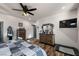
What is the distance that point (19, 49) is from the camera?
1.73 metres

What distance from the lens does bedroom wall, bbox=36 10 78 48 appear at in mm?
1741

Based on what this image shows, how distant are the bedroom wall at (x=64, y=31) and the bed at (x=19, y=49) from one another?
0.41m

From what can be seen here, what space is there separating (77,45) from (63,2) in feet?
2.73

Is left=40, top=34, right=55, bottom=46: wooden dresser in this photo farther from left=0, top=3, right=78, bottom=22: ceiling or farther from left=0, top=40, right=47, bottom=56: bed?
left=0, top=3, right=78, bottom=22: ceiling

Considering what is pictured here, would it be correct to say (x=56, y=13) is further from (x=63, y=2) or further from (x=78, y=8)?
(x=78, y=8)

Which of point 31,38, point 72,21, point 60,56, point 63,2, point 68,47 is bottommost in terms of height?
point 60,56

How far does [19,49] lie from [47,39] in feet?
1.85

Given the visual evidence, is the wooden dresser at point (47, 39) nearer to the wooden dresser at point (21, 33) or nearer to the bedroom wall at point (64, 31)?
the bedroom wall at point (64, 31)

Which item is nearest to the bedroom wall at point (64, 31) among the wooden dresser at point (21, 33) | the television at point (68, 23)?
the television at point (68, 23)

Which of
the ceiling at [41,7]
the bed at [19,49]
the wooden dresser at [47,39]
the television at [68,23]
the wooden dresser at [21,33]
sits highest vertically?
the ceiling at [41,7]

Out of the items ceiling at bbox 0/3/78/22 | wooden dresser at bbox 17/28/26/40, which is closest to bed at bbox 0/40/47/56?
wooden dresser at bbox 17/28/26/40

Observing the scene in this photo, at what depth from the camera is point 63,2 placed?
5.83ft

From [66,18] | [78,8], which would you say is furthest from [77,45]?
[78,8]

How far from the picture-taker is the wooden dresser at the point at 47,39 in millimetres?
1856
